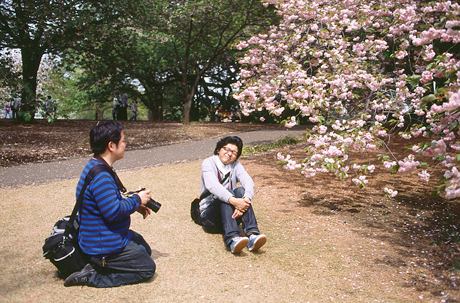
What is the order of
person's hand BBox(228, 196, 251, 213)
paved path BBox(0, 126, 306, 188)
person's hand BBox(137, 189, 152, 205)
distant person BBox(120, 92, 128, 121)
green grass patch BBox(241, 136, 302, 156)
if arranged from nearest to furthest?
person's hand BBox(137, 189, 152, 205) < person's hand BBox(228, 196, 251, 213) < paved path BBox(0, 126, 306, 188) < green grass patch BBox(241, 136, 302, 156) < distant person BBox(120, 92, 128, 121)

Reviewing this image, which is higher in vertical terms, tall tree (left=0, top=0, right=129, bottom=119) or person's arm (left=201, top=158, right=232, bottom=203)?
tall tree (left=0, top=0, right=129, bottom=119)

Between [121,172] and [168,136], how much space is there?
4.79m

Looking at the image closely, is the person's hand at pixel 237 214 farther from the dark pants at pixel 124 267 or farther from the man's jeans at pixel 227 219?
the dark pants at pixel 124 267

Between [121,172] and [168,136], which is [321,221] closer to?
[121,172]

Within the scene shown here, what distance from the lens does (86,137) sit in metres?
11.4

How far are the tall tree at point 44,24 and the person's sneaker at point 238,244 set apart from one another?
8.88 meters

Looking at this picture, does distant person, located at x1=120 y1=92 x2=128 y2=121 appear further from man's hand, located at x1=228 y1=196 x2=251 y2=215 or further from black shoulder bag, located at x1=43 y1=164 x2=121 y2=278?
black shoulder bag, located at x1=43 y1=164 x2=121 y2=278

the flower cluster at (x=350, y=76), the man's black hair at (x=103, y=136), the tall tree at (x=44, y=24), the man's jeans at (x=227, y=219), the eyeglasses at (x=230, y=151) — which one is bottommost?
the man's jeans at (x=227, y=219)

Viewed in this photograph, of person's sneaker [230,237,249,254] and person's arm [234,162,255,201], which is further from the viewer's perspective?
person's arm [234,162,255,201]

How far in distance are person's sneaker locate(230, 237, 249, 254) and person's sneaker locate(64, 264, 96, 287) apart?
1293mm

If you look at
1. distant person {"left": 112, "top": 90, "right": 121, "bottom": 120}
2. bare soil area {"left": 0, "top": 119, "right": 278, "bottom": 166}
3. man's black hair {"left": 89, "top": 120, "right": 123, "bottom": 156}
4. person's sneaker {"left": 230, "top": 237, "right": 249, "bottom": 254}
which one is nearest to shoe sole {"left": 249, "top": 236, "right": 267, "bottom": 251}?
person's sneaker {"left": 230, "top": 237, "right": 249, "bottom": 254}

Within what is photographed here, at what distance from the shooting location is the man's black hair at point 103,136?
8.98 feet

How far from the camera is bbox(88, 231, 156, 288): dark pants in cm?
279

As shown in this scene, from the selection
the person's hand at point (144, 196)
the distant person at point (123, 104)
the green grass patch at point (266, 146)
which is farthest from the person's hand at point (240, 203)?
the distant person at point (123, 104)
